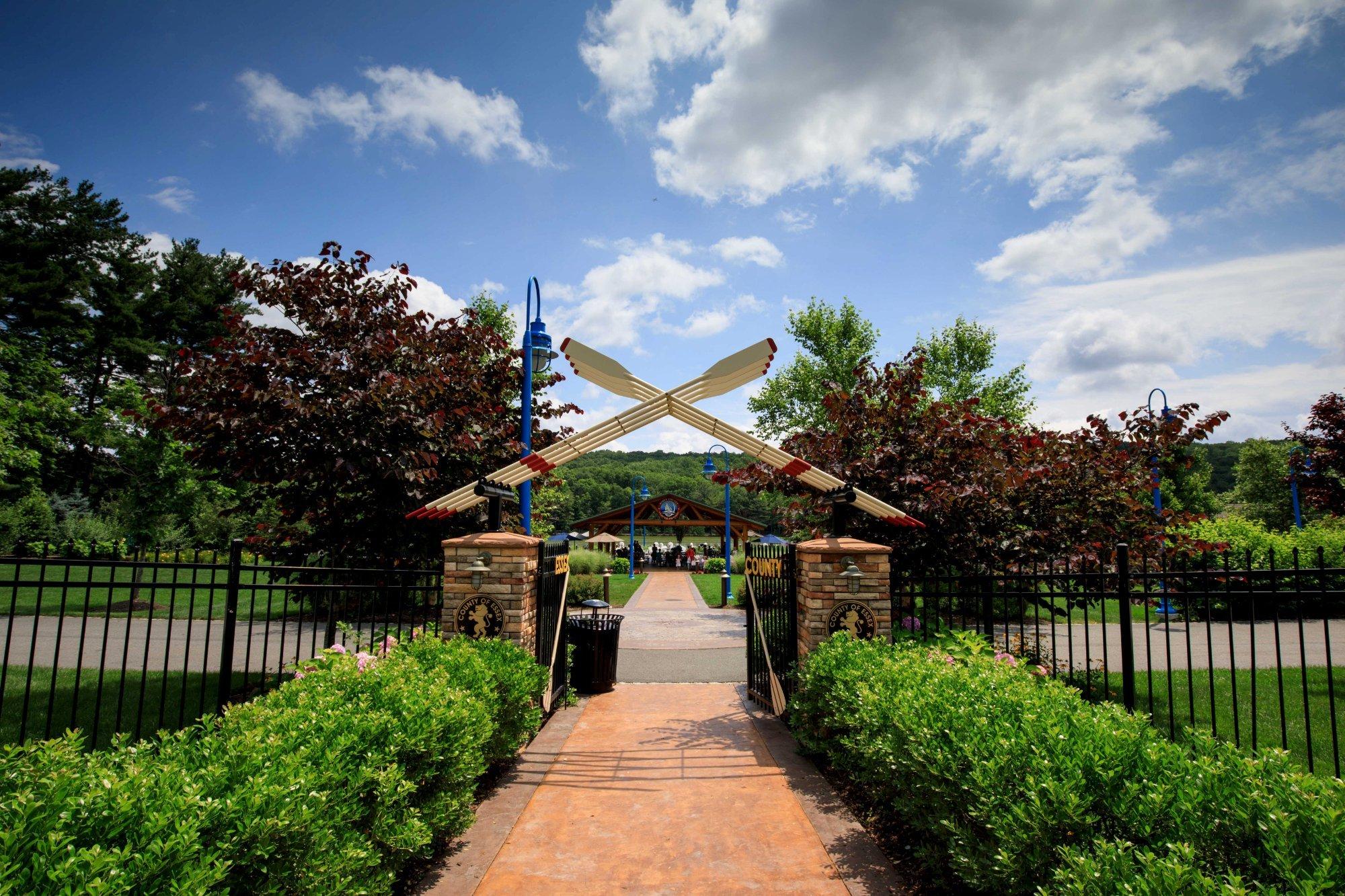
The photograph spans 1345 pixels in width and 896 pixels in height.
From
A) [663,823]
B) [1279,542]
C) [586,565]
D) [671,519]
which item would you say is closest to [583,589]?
[586,565]

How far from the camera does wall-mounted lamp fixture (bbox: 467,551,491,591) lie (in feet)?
18.8

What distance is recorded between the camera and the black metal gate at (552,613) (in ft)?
20.7

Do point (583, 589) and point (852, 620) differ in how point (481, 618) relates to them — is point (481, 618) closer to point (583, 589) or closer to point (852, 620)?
point (852, 620)

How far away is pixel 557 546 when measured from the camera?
22.8 ft

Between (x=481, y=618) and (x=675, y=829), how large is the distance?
2.56 meters

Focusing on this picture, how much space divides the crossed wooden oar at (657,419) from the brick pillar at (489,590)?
528 mm

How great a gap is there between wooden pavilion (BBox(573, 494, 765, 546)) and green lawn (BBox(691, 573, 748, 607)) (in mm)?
4875

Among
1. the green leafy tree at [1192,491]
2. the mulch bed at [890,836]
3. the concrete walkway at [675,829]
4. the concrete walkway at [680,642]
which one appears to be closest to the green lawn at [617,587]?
the concrete walkway at [680,642]

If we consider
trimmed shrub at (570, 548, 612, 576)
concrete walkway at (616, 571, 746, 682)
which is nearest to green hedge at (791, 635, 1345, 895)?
concrete walkway at (616, 571, 746, 682)

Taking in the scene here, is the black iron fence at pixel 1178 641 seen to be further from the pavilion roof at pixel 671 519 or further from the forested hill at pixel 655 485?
the forested hill at pixel 655 485

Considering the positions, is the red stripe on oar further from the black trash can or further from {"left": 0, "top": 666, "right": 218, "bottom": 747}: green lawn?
{"left": 0, "top": 666, "right": 218, "bottom": 747}: green lawn

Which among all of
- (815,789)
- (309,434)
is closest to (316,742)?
(815,789)

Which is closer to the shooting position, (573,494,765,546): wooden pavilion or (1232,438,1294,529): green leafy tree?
(1232,438,1294,529): green leafy tree

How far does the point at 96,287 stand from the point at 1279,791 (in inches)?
1826
